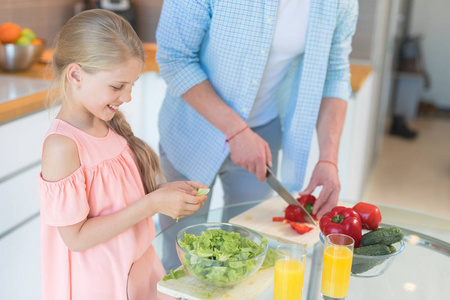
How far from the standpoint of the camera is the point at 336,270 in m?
1.01

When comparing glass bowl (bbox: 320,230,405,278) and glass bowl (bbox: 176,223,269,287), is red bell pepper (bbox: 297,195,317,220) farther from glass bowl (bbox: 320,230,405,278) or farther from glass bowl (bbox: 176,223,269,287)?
glass bowl (bbox: 176,223,269,287)

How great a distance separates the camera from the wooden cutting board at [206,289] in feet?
3.21

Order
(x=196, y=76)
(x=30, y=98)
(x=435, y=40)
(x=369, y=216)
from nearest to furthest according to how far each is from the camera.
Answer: (x=369, y=216) → (x=196, y=76) → (x=30, y=98) → (x=435, y=40)

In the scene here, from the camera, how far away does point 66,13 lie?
10.3 ft

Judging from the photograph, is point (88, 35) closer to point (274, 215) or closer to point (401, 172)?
point (274, 215)

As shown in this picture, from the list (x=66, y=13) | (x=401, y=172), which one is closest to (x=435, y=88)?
(x=401, y=172)

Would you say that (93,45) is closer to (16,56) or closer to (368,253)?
(368,253)

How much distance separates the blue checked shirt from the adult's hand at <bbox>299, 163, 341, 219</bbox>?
16 cm

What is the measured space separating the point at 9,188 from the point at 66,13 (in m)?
1.56

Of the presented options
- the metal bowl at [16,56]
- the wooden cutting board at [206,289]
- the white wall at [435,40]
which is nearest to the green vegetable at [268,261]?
the wooden cutting board at [206,289]

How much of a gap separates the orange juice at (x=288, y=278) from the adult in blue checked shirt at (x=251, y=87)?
434 millimetres

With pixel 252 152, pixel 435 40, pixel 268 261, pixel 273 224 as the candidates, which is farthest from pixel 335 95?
pixel 435 40

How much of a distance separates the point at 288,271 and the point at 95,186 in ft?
1.45

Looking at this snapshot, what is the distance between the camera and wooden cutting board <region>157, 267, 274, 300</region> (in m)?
0.98
